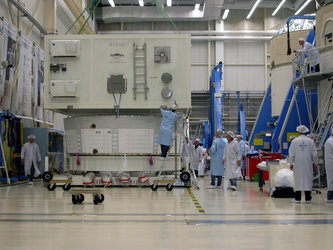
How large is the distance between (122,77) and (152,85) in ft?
2.67

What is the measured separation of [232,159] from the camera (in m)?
12.8

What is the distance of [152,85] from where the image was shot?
12836 mm

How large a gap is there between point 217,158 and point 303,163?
4632 mm

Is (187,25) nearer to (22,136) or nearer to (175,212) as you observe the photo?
(22,136)

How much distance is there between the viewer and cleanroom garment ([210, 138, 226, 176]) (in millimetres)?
13641

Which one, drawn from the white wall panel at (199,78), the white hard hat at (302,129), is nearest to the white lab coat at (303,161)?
the white hard hat at (302,129)

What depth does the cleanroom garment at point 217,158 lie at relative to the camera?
13641 millimetres

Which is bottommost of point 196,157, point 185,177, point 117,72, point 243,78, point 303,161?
point 185,177

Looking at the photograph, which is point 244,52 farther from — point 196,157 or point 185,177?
point 185,177

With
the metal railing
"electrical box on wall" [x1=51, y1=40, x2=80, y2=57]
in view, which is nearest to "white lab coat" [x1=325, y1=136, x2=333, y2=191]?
the metal railing

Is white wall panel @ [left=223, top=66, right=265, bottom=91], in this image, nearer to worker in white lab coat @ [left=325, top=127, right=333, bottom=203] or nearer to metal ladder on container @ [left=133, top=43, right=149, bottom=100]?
metal ladder on container @ [left=133, top=43, right=149, bottom=100]

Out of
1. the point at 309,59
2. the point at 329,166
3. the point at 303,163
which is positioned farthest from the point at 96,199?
the point at 309,59

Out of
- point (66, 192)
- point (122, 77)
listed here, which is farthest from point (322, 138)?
point (66, 192)

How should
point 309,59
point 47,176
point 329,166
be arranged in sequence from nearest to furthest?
point 329,166 → point 47,176 → point 309,59
